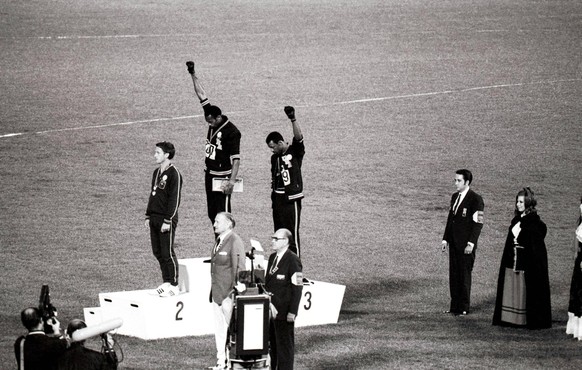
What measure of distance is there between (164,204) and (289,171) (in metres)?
1.85

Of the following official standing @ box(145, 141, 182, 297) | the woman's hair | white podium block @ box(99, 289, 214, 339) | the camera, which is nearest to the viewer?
the camera

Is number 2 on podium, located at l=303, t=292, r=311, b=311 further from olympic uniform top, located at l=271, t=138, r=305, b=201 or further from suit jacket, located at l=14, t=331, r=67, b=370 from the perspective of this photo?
suit jacket, located at l=14, t=331, r=67, b=370

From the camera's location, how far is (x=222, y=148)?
56.6 feet

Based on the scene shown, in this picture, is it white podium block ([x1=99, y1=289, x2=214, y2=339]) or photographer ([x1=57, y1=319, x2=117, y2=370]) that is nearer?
photographer ([x1=57, y1=319, x2=117, y2=370])

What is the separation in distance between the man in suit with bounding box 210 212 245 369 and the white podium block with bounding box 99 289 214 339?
1.54m

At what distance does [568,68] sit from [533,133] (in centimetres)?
636

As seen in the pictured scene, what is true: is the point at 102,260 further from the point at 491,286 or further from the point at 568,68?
the point at 568,68

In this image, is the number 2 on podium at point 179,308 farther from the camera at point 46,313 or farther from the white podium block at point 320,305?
the camera at point 46,313

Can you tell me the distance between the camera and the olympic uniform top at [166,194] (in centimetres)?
1592

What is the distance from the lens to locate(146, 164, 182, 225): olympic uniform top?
15922 millimetres

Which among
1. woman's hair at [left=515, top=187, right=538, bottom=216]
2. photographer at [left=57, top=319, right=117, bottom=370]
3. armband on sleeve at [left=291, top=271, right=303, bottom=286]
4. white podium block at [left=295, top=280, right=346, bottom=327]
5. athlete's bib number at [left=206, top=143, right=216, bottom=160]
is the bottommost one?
white podium block at [left=295, top=280, right=346, bottom=327]

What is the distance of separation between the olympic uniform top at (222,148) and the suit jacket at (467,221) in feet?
10.2

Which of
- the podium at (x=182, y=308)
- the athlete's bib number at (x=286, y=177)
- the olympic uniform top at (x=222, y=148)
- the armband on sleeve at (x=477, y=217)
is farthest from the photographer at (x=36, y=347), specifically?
the armband on sleeve at (x=477, y=217)

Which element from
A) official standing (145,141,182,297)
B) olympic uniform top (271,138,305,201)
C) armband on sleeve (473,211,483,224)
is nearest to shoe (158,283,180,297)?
official standing (145,141,182,297)
